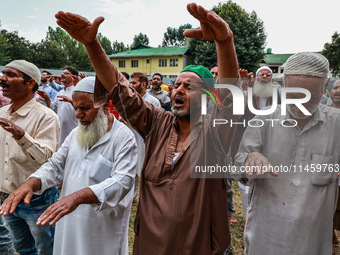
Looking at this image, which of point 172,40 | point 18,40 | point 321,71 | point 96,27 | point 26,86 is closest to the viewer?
point 96,27

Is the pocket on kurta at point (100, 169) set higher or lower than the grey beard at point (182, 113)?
lower

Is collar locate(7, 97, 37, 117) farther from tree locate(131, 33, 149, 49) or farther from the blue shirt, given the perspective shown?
tree locate(131, 33, 149, 49)

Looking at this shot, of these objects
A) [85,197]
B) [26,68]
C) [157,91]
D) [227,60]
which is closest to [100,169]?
[85,197]

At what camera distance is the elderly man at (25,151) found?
2504 millimetres

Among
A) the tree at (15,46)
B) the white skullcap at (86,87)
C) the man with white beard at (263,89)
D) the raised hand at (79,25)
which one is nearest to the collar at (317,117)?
the raised hand at (79,25)

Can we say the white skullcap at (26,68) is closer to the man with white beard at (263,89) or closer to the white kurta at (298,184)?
the white kurta at (298,184)

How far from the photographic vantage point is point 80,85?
2.19 meters

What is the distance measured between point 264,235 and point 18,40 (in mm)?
46889

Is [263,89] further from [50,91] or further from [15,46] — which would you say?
[15,46]

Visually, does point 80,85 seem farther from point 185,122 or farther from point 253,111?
point 253,111

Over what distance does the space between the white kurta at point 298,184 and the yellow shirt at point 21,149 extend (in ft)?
5.97

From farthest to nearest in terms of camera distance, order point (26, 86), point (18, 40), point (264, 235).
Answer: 1. point (18, 40)
2. point (26, 86)
3. point (264, 235)

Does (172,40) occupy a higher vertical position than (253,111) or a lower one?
higher

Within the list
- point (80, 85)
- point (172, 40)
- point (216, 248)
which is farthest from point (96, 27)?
point (172, 40)
